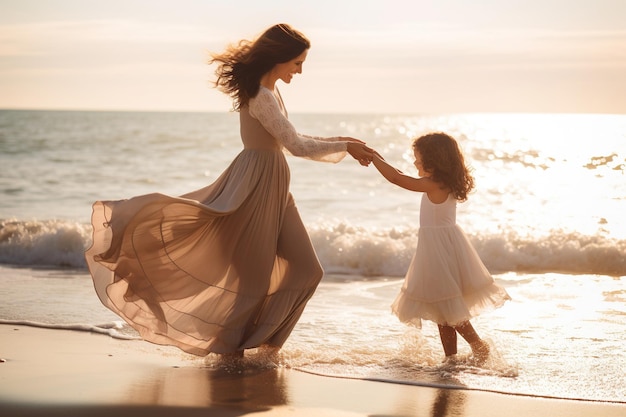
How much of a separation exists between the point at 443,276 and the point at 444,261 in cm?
10

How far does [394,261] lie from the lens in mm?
12164

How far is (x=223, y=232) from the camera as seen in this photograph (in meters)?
5.96

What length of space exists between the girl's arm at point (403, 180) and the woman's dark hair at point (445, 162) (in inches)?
2.4

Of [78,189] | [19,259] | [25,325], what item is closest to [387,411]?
[25,325]

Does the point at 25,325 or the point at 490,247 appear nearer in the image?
the point at 25,325

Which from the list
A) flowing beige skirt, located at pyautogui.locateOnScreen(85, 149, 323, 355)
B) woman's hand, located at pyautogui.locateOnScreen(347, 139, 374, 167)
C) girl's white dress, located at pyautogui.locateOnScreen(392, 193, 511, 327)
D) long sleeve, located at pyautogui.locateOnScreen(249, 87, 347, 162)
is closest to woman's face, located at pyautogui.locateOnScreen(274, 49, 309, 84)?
long sleeve, located at pyautogui.locateOnScreen(249, 87, 347, 162)

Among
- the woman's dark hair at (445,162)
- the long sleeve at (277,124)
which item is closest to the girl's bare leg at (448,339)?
the woman's dark hair at (445,162)

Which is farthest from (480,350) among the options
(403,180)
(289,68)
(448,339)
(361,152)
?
(289,68)

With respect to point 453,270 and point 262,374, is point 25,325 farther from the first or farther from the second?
point 453,270

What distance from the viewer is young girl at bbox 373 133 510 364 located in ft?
20.1

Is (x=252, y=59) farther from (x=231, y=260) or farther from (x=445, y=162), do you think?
(x=445, y=162)

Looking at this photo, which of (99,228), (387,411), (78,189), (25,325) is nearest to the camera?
(387,411)

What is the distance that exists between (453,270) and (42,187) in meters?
17.1

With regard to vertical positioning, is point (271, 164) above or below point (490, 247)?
above
